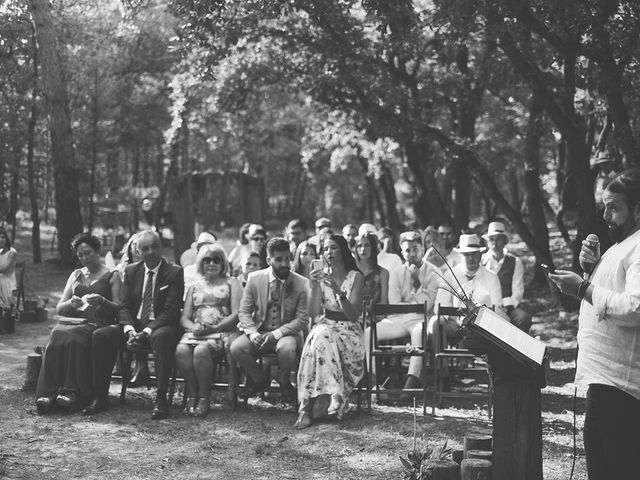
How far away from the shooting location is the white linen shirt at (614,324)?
13.5 ft

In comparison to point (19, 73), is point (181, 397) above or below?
below

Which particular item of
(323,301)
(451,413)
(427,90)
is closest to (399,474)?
(451,413)

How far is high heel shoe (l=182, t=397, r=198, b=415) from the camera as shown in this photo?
8195 millimetres

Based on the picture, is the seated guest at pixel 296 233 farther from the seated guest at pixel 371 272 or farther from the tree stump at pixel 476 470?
the tree stump at pixel 476 470

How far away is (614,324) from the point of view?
14.0ft

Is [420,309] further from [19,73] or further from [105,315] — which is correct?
[19,73]

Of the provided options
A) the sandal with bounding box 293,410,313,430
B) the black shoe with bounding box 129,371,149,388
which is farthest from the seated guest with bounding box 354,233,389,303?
the black shoe with bounding box 129,371,149,388

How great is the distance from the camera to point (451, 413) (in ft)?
26.7

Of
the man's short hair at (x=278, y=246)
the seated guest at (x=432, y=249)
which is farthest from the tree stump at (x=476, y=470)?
the seated guest at (x=432, y=249)

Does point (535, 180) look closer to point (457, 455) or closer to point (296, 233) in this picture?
point (296, 233)

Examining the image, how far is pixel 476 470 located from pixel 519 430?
0.35 meters

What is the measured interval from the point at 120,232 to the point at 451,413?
24.9 m

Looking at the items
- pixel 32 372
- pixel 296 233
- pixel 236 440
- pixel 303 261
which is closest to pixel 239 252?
pixel 296 233

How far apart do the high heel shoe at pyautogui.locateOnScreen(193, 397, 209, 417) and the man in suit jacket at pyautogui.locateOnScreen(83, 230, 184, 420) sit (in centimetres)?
28
